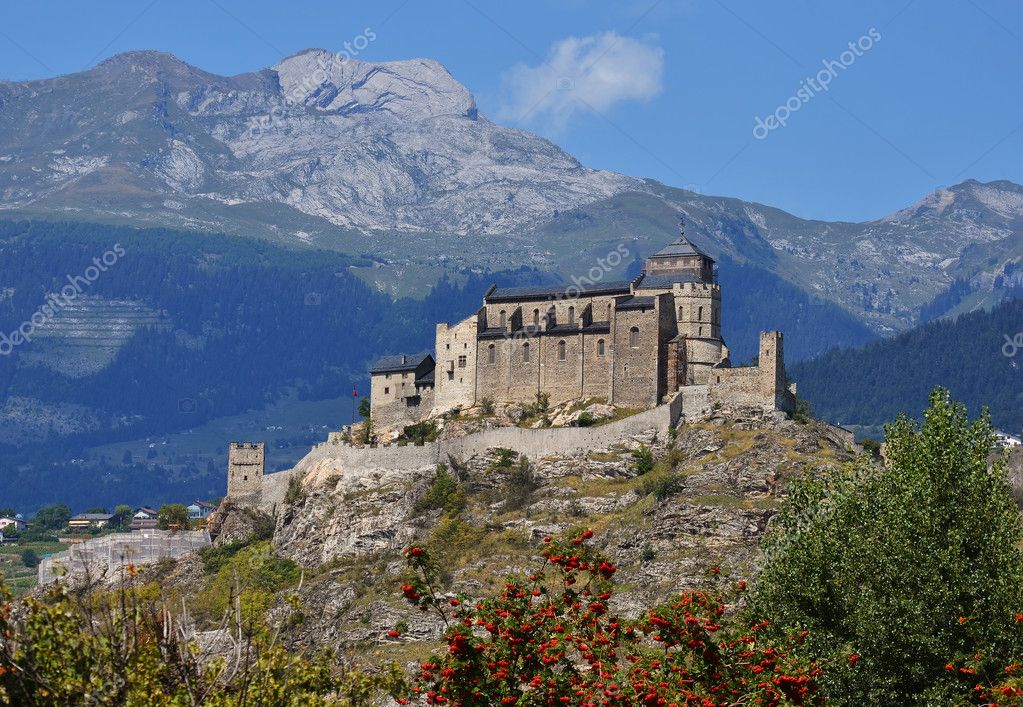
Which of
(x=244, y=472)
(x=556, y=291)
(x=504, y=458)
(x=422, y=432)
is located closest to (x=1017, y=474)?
(x=504, y=458)

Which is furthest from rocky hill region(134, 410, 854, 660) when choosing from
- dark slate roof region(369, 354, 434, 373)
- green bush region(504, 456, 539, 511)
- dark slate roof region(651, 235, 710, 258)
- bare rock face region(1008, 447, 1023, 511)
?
dark slate roof region(651, 235, 710, 258)

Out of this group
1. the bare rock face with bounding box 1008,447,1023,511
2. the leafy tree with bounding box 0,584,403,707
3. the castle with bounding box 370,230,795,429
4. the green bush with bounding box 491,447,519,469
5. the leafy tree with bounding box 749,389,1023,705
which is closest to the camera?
the leafy tree with bounding box 0,584,403,707

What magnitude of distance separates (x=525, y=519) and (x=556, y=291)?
24784 millimetres

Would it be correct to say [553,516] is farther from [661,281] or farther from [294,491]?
[294,491]

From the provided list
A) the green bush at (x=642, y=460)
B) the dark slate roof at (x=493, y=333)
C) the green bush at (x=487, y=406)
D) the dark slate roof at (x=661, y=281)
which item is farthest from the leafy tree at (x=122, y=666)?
the dark slate roof at (x=493, y=333)

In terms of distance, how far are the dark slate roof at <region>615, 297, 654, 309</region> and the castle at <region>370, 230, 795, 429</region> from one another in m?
0.07

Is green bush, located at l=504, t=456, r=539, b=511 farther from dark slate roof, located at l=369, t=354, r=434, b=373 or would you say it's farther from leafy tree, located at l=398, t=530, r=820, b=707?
leafy tree, located at l=398, t=530, r=820, b=707

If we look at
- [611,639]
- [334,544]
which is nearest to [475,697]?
[611,639]

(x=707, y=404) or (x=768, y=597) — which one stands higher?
(x=707, y=404)

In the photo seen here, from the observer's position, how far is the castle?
11375 centimetres

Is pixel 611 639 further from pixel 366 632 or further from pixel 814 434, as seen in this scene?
pixel 814 434

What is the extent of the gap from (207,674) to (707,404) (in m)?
74.3

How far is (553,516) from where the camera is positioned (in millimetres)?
103875

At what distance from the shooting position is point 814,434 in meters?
102
